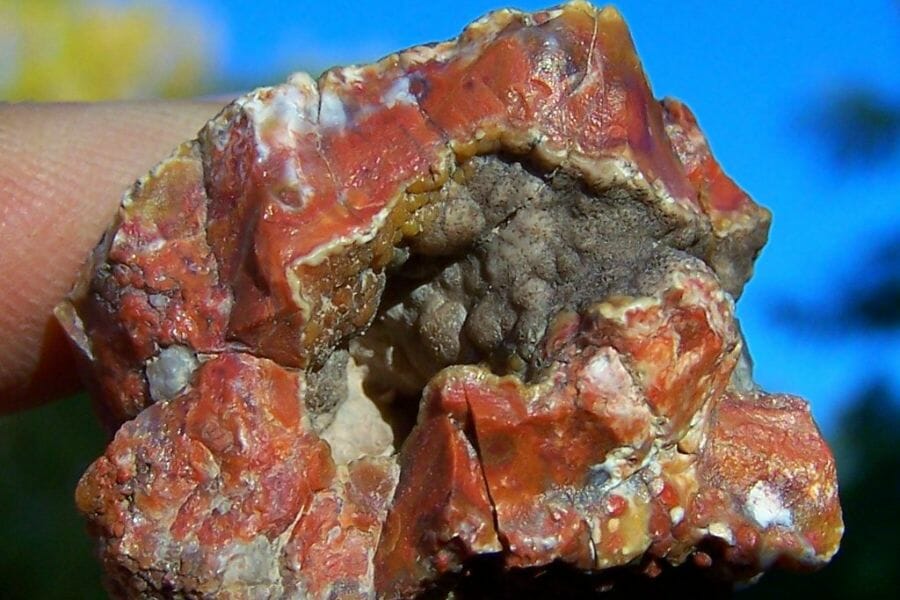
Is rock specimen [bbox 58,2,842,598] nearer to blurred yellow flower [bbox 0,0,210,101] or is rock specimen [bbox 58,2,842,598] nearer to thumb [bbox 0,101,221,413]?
thumb [bbox 0,101,221,413]

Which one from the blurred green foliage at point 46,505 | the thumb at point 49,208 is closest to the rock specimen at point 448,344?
the thumb at point 49,208

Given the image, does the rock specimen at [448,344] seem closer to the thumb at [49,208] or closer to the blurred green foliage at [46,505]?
the thumb at [49,208]

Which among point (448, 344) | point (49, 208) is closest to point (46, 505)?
point (49, 208)

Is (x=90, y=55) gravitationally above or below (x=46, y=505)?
above

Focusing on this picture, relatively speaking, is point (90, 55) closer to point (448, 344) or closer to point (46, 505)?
point (46, 505)

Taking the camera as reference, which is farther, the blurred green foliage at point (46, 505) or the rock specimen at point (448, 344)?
the blurred green foliage at point (46, 505)

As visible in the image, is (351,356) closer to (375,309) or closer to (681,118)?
(375,309)

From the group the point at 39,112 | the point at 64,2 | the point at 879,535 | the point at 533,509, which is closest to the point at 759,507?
the point at 533,509

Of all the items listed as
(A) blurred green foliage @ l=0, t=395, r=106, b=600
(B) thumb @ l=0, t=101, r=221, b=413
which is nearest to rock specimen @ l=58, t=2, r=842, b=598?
(B) thumb @ l=0, t=101, r=221, b=413

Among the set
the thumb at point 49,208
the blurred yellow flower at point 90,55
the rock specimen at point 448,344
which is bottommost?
the rock specimen at point 448,344
